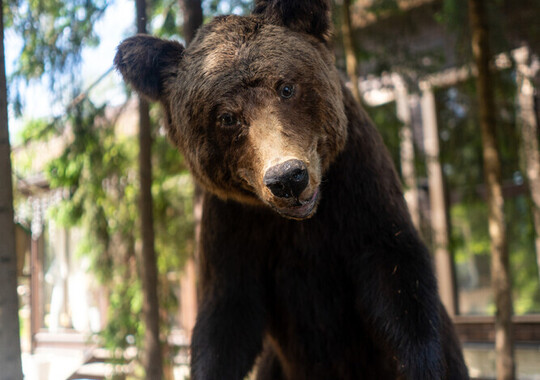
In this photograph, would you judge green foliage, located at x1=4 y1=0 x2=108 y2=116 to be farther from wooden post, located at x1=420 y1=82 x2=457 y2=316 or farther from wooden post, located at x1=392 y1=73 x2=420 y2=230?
wooden post, located at x1=420 y1=82 x2=457 y2=316

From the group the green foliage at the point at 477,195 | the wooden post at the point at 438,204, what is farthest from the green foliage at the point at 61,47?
the wooden post at the point at 438,204

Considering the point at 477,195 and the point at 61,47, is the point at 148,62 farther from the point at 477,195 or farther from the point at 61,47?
the point at 477,195

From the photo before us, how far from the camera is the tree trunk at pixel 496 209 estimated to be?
16.6ft

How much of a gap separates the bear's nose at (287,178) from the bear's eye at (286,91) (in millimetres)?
416

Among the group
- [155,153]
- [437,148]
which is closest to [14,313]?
[155,153]

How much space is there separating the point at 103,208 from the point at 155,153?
1.07 metres

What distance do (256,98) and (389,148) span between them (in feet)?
15.0

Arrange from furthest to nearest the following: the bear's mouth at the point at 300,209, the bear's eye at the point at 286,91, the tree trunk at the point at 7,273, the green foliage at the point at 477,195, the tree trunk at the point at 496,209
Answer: the green foliage at the point at 477,195
the tree trunk at the point at 496,209
the tree trunk at the point at 7,273
the bear's eye at the point at 286,91
the bear's mouth at the point at 300,209

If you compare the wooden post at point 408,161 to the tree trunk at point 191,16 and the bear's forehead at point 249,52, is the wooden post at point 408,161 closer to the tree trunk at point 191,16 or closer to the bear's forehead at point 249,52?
the tree trunk at point 191,16

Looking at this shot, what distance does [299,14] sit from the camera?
261cm

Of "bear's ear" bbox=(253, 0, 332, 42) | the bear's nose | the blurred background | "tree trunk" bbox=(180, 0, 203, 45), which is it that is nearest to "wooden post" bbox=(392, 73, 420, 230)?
the blurred background

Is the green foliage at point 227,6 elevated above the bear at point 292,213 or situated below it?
above

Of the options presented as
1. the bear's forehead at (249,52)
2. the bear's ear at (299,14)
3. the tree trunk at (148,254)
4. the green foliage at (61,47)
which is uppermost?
the green foliage at (61,47)

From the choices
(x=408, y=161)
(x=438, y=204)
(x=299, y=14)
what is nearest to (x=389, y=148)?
(x=408, y=161)
